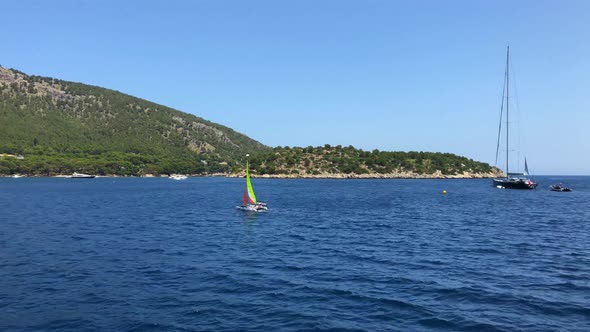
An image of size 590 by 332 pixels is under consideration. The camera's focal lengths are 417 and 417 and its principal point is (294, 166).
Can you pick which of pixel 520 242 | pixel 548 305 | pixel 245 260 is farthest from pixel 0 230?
pixel 520 242

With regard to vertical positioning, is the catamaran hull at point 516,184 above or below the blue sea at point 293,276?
above

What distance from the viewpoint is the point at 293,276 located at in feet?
110

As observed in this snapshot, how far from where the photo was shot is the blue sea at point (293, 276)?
23719mm

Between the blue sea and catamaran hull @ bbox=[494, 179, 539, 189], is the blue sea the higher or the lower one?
the lower one

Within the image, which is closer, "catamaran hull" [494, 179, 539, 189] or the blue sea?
the blue sea

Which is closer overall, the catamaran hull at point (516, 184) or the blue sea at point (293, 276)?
the blue sea at point (293, 276)

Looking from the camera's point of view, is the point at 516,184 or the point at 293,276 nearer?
the point at 293,276

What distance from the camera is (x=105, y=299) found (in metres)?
27.2

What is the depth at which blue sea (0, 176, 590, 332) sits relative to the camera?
23719 millimetres

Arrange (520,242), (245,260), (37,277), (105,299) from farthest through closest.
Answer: (520,242) < (245,260) < (37,277) < (105,299)

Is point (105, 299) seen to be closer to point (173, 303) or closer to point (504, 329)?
point (173, 303)

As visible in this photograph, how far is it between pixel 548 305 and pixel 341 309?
13.3 meters

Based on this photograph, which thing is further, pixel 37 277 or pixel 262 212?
pixel 262 212

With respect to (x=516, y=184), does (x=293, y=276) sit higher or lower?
lower
